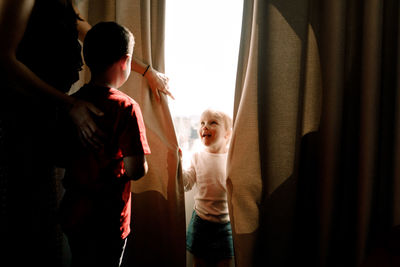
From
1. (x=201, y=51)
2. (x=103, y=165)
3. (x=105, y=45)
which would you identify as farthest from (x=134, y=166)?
(x=201, y=51)

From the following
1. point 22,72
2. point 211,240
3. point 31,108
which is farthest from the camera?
point 211,240

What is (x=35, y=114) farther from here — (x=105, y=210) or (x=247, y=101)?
(x=247, y=101)

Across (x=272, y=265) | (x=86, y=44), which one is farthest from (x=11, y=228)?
(x=272, y=265)

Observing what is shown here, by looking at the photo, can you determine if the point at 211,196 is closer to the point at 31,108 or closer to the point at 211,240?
the point at 211,240

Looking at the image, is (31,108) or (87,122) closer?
(87,122)

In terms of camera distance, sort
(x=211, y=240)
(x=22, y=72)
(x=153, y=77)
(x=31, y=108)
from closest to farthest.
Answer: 1. (x=22, y=72)
2. (x=31, y=108)
3. (x=153, y=77)
4. (x=211, y=240)

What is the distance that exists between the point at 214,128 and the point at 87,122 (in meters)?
0.62

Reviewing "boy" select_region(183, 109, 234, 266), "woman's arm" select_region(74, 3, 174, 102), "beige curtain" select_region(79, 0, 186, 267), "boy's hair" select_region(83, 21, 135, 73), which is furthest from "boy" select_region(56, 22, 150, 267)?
"boy" select_region(183, 109, 234, 266)

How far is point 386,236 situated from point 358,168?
1.37 feet

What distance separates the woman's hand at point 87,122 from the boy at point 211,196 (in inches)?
22.7

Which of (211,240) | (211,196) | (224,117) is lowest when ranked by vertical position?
(211,240)

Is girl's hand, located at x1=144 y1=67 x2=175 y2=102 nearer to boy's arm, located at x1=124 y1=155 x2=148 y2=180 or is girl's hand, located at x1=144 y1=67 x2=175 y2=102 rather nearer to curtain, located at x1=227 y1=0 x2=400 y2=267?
curtain, located at x1=227 y1=0 x2=400 y2=267

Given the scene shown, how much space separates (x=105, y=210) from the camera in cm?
70

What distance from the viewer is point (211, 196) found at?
1176 millimetres
